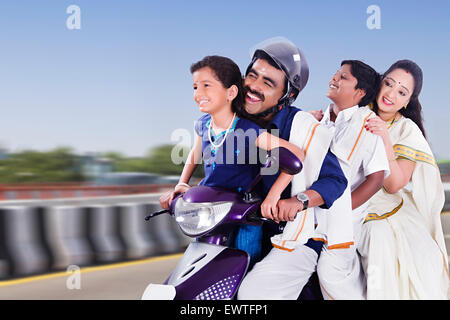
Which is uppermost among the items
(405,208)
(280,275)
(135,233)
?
(405,208)

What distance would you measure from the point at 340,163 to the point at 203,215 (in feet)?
1.71

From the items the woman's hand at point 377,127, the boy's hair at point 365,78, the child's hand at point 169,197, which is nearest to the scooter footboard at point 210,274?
the child's hand at point 169,197

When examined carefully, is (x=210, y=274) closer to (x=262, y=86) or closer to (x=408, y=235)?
(x=262, y=86)

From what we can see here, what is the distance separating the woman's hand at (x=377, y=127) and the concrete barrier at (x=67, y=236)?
3.47 meters

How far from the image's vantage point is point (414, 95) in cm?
209

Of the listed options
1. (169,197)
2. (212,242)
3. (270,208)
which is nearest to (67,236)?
(169,197)

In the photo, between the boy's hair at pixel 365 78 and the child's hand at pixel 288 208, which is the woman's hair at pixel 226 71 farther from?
the boy's hair at pixel 365 78

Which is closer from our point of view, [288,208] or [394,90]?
[288,208]

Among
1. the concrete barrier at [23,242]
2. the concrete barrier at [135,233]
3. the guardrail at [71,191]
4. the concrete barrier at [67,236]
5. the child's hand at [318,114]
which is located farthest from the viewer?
the guardrail at [71,191]

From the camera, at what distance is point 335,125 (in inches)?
77.4

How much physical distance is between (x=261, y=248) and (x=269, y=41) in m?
0.66

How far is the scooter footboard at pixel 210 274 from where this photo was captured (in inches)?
61.8
